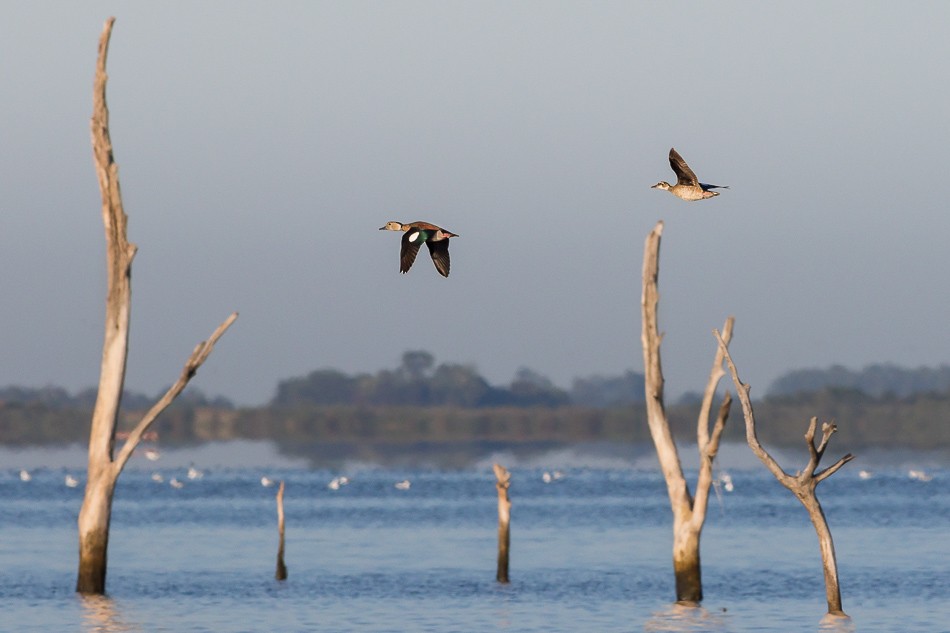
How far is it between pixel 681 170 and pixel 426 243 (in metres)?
3.55

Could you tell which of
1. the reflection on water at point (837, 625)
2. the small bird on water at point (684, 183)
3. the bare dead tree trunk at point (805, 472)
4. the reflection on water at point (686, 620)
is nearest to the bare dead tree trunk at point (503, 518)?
the reflection on water at point (686, 620)

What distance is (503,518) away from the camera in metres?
37.0

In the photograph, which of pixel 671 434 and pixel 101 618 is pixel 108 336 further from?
pixel 671 434

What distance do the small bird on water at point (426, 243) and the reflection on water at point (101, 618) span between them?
12516mm

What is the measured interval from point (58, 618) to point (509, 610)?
8.28 metres

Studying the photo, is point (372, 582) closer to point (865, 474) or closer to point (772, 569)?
point (772, 569)

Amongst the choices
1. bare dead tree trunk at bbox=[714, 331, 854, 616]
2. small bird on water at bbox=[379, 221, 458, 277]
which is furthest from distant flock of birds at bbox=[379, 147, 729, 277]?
bare dead tree trunk at bbox=[714, 331, 854, 616]

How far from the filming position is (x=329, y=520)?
65.6 meters

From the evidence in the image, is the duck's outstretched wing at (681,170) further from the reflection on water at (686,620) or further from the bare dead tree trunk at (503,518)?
the bare dead tree trunk at (503,518)

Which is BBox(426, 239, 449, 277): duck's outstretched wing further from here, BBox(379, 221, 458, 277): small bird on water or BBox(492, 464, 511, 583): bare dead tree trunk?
BBox(492, 464, 511, 583): bare dead tree trunk

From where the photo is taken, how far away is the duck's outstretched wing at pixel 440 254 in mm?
19656

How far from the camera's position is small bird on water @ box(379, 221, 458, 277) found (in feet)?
65.3

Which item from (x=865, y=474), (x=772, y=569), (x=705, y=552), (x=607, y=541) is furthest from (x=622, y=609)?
(x=865, y=474)

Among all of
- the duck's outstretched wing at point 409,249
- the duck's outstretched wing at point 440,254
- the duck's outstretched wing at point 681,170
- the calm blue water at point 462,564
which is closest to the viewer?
the duck's outstretched wing at point 440,254
